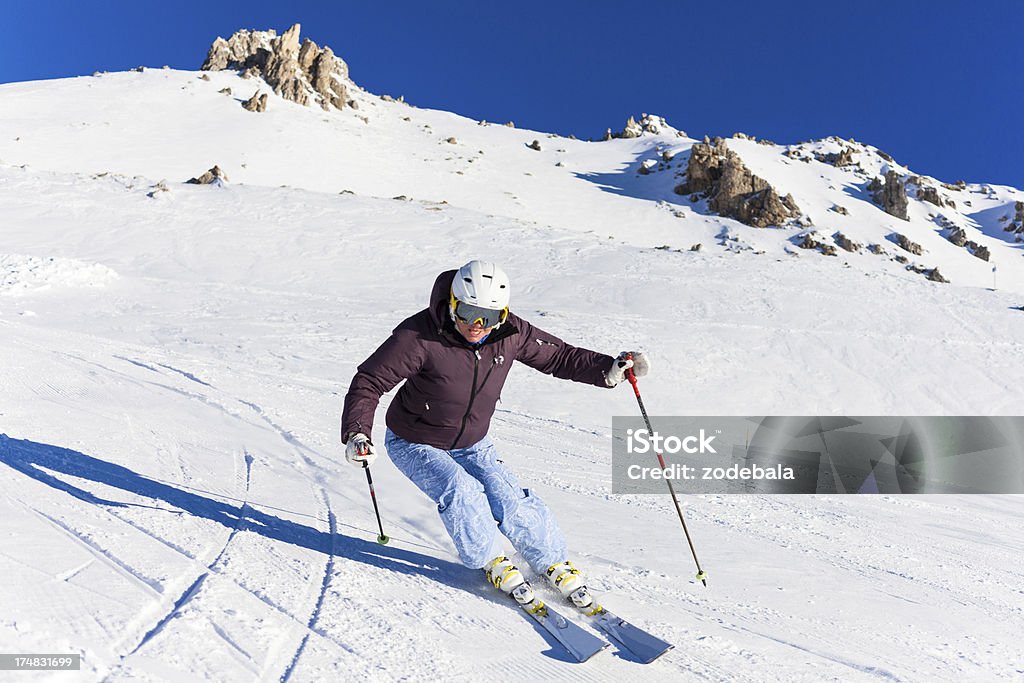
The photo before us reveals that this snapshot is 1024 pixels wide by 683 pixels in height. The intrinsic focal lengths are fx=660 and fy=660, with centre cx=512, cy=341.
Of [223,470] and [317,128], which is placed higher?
[317,128]

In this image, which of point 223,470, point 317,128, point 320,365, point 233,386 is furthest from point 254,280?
point 317,128

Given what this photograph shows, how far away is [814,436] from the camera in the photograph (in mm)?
9070

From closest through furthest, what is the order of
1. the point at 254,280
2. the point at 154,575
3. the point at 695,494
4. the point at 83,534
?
the point at 154,575 < the point at 83,534 < the point at 695,494 < the point at 254,280

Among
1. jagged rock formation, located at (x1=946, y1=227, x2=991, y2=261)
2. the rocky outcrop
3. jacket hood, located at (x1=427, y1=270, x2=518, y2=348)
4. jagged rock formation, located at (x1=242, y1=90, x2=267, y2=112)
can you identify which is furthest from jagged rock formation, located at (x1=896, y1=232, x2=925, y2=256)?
jagged rock formation, located at (x1=242, y1=90, x2=267, y2=112)

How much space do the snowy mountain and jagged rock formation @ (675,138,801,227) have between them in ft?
74.9

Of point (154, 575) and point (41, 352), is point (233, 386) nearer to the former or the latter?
point (41, 352)

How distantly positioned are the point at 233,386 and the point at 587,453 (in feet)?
15.1

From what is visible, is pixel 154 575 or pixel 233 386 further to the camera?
pixel 233 386

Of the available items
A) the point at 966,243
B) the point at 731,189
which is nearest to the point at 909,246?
the point at 966,243

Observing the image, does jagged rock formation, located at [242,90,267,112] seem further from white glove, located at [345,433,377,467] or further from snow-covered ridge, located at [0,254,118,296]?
white glove, located at [345,433,377,467]

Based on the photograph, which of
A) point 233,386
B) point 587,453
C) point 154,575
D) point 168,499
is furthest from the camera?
point 233,386

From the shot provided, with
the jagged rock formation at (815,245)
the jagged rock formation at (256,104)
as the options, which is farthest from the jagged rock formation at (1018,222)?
the jagged rock formation at (256,104)

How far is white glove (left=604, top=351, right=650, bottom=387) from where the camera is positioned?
4336 mm

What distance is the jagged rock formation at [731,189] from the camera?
40.6 meters
